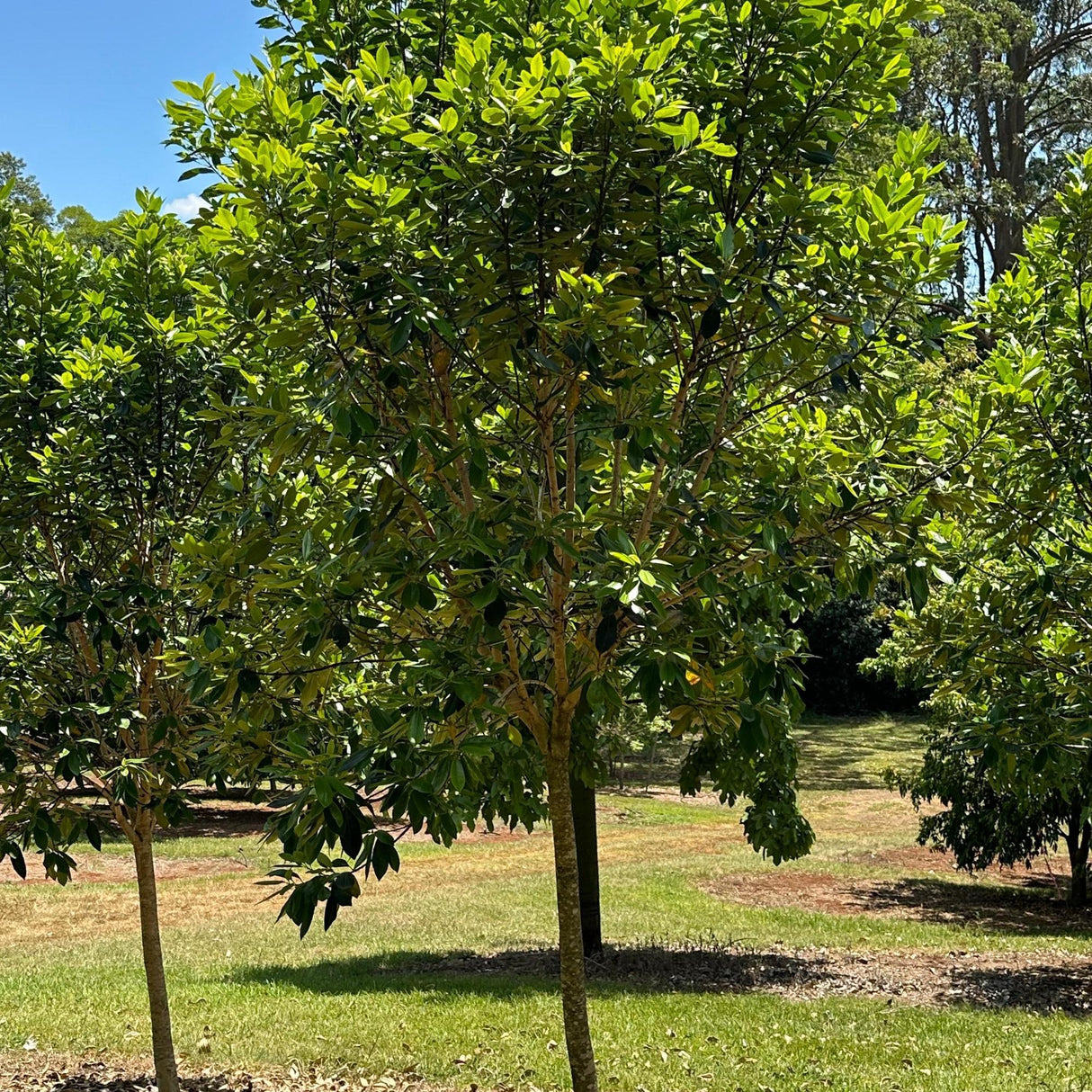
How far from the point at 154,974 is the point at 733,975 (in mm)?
6574

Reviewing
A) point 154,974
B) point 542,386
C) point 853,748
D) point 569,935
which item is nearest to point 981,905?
point 154,974

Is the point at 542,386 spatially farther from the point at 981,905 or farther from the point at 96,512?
the point at 981,905

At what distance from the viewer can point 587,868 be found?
12.4 m

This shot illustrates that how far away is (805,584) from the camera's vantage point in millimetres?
4691

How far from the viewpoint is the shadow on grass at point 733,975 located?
10.4 meters

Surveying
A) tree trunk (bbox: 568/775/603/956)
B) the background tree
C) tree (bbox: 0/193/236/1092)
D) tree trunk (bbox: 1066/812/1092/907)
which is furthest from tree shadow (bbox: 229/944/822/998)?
tree trunk (bbox: 1066/812/1092/907)

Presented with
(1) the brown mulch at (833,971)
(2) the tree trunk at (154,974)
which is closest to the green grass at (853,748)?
(1) the brown mulch at (833,971)

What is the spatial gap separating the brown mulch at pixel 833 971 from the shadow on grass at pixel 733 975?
0.4 inches

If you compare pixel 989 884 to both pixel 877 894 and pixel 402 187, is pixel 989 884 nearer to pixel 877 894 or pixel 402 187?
pixel 877 894

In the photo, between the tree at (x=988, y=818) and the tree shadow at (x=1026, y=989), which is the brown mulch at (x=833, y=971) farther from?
the tree at (x=988, y=818)

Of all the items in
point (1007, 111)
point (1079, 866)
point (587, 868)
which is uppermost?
point (1007, 111)

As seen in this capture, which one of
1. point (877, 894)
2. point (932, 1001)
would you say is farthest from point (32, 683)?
point (877, 894)

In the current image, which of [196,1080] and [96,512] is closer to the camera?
[96,512]

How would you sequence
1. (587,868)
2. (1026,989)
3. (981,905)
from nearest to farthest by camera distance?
1. (1026,989)
2. (587,868)
3. (981,905)
